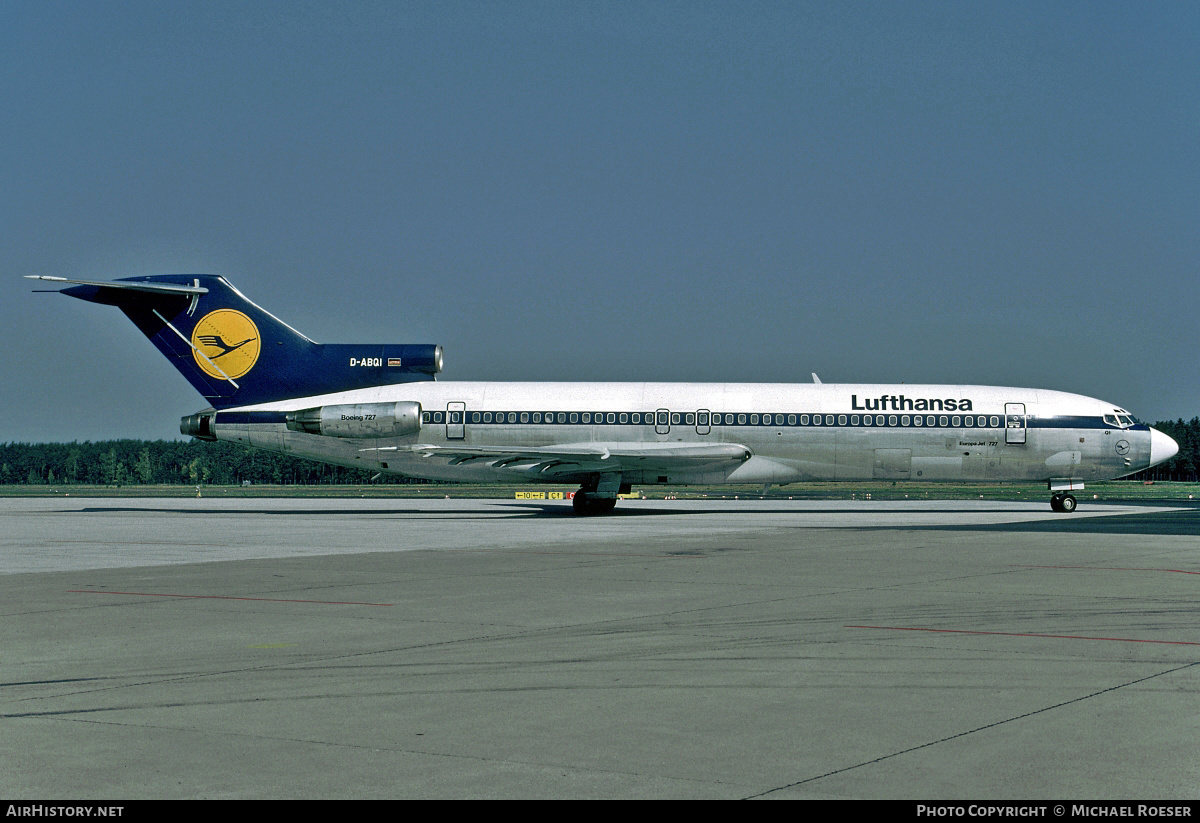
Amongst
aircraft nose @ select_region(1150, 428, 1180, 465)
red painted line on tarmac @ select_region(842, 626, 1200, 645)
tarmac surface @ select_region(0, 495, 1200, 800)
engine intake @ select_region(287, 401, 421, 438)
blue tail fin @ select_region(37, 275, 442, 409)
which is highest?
blue tail fin @ select_region(37, 275, 442, 409)

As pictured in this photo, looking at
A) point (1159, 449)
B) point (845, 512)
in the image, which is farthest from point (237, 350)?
point (1159, 449)

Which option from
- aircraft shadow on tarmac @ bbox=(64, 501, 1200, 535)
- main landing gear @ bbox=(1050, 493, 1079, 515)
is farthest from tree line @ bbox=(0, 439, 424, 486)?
main landing gear @ bbox=(1050, 493, 1079, 515)

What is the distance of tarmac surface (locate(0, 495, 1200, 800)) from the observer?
6.04 metres

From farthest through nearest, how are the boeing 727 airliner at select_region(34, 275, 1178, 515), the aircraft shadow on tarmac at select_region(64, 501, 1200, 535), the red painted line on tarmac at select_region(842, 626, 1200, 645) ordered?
1. the boeing 727 airliner at select_region(34, 275, 1178, 515)
2. the aircraft shadow on tarmac at select_region(64, 501, 1200, 535)
3. the red painted line on tarmac at select_region(842, 626, 1200, 645)

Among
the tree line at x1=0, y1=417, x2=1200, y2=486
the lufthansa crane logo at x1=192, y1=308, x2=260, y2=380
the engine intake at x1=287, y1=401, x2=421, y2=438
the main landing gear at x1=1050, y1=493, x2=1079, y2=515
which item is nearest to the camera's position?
the main landing gear at x1=1050, y1=493, x2=1079, y2=515

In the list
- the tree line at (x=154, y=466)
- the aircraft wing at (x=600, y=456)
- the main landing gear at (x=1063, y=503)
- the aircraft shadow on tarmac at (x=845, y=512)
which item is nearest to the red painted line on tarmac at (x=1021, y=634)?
the aircraft shadow on tarmac at (x=845, y=512)

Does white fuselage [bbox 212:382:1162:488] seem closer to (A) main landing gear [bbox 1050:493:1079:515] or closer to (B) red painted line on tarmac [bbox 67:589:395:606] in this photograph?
(A) main landing gear [bbox 1050:493:1079:515]

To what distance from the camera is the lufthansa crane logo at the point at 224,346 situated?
38.5 meters

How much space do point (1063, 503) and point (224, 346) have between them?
27869mm

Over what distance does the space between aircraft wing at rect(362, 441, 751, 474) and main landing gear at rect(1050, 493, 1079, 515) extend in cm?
1003

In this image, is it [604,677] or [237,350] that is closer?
[604,677]

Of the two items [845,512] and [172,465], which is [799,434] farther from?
[172,465]

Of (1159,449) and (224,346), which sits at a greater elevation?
(224,346)

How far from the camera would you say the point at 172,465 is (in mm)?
177875
